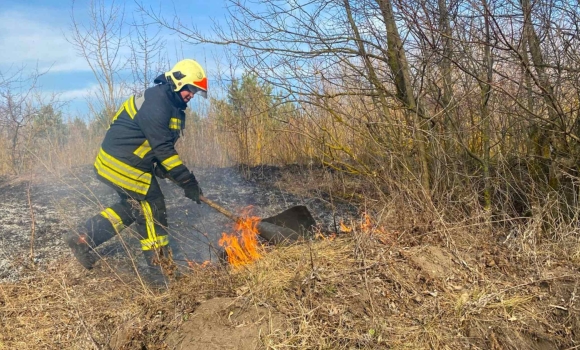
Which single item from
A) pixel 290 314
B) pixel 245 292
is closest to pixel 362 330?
pixel 290 314

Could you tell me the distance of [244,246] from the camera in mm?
4098

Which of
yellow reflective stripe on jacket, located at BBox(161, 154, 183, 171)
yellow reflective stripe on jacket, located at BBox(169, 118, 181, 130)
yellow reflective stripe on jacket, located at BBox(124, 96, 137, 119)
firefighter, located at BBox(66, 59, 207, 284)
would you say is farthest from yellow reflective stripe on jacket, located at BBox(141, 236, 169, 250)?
yellow reflective stripe on jacket, located at BBox(124, 96, 137, 119)

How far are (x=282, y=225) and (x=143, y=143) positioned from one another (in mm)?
1628

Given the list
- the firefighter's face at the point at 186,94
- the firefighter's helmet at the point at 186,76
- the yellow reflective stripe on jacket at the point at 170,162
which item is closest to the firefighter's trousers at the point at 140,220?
the yellow reflective stripe on jacket at the point at 170,162

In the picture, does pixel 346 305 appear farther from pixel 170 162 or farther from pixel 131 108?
pixel 131 108

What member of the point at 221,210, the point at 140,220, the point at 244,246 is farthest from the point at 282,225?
the point at 140,220

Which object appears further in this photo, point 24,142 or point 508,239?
point 24,142

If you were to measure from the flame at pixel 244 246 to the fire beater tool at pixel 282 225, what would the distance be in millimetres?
81

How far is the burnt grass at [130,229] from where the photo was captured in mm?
4805

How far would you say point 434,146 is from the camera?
205 inches

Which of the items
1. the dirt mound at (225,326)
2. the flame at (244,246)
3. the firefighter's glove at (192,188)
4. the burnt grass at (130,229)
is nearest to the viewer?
the dirt mound at (225,326)

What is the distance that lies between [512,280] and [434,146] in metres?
2.02

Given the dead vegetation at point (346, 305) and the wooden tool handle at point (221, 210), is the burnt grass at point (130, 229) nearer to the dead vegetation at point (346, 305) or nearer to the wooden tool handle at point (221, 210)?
the wooden tool handle at point (221, 210)

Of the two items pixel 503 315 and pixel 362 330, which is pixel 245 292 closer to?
pixel 362 330
